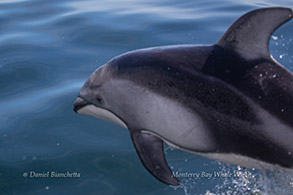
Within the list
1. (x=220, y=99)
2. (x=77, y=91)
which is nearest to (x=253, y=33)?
(x=220, y=99)

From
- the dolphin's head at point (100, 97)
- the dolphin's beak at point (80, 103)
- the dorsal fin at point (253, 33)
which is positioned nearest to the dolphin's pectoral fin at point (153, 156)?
the dolphin's head at point (100, 97)

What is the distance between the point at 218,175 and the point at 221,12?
727 cm

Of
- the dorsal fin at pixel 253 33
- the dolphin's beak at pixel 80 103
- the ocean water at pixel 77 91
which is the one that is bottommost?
the ocean water at pixel 77 91

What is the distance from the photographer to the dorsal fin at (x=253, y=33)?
3.93 m

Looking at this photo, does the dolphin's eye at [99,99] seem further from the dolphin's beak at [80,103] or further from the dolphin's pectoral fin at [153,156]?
the dolphin's pectoral fin at [153,156]

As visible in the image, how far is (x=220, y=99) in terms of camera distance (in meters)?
3.92

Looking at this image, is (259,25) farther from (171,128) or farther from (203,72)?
(171,128)

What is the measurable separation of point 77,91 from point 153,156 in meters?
3.15

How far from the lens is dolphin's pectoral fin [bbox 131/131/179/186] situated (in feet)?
13.6

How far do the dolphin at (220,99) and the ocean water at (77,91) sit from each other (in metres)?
0.58

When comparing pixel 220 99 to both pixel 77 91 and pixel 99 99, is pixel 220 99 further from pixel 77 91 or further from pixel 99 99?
pixel 77 91

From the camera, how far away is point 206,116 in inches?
157

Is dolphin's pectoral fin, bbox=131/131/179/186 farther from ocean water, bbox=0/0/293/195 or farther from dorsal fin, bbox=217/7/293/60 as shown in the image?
dorsal fin, bbox=217/7/293/60

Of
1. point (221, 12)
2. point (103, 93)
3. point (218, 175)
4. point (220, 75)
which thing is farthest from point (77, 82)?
point (221, 12)
